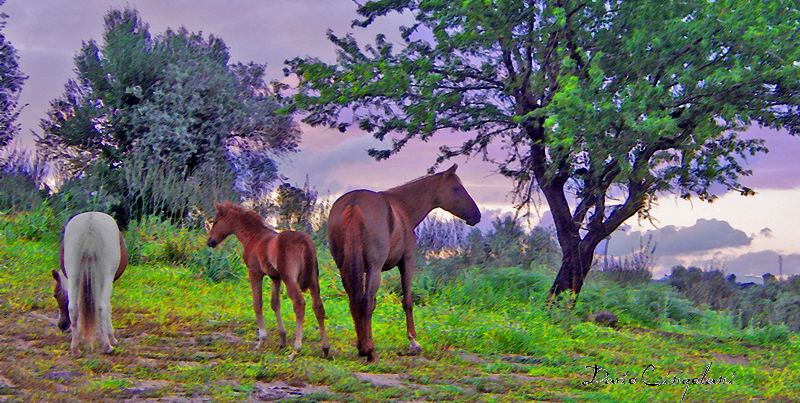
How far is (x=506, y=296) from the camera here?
11.5 metres

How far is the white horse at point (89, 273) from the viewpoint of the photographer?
17.8ft

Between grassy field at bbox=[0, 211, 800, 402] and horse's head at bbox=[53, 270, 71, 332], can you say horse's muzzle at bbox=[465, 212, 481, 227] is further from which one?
A: horse's head at bbox=[53, 270, 71, 332]

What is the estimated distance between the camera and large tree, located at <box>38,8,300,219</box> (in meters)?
19.2

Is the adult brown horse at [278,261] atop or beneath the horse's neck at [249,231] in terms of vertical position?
beneath

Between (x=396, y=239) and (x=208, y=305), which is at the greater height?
(x=396, y=239)

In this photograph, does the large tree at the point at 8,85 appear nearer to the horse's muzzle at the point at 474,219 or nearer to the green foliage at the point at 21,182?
the green foliage at the point at 21,182

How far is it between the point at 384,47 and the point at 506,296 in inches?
234

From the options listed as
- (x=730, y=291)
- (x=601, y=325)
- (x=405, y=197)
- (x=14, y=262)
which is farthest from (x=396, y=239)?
(x=730, y=291)

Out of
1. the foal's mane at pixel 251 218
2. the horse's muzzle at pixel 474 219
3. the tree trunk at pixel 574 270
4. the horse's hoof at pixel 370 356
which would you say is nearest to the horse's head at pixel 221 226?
the foal's mane at pixel 251 218

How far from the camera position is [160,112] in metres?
19.0

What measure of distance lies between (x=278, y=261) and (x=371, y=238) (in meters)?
0.95

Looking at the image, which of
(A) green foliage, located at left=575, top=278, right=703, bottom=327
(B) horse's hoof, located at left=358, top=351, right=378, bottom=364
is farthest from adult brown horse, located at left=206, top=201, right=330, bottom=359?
(A) green foliage, located at left=575, top=278, right=703, bottom=327

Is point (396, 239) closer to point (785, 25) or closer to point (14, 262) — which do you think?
point (785, 25)

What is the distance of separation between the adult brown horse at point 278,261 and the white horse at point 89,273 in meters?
1.11
